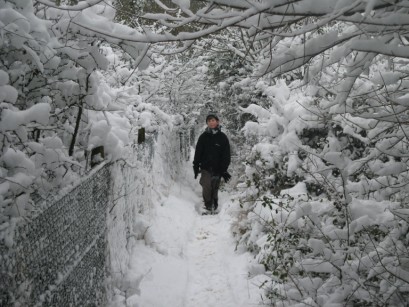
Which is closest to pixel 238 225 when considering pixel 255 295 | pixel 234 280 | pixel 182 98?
pixel 234 280

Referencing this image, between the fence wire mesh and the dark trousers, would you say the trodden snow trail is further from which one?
the dark trousers

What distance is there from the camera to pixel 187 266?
5.56 m

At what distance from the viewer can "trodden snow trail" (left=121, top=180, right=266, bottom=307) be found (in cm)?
442

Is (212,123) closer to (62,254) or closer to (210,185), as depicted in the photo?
(210,185)

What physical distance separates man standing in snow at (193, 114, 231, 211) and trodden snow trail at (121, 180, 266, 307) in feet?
3.43

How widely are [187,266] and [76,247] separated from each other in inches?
114

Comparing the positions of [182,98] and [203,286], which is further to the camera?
[182,98]

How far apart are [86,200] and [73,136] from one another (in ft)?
1.73

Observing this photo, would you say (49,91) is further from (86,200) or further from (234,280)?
(234,280)

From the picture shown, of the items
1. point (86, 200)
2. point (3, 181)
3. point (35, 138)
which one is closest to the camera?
point (3, 181)

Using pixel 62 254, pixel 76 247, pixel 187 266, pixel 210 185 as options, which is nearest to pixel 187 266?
pixel 187 266

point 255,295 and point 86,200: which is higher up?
point 86,200

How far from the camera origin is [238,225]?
6.50 metres

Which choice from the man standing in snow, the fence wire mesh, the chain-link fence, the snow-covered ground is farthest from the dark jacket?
the fence wire mesh
